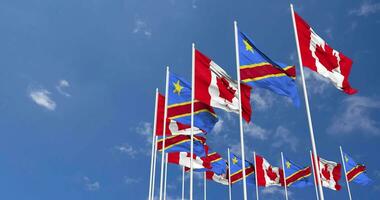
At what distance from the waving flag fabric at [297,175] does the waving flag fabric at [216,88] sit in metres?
18.8

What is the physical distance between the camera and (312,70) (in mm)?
14727

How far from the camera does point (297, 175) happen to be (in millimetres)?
34344

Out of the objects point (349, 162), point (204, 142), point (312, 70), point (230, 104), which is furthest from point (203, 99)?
point (349, 162)

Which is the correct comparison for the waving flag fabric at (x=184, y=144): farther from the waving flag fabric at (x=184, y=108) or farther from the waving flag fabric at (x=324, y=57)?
the waving flag fabric at (x=324, y=57)

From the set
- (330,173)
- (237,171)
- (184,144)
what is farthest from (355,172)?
(184,144)

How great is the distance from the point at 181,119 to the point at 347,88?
9.01 meters

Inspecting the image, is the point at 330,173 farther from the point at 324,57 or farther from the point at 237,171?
the point at 324,57

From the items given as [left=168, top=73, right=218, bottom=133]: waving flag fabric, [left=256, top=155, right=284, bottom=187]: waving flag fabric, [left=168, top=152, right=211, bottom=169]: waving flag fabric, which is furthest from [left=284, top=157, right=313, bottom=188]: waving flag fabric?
[left=168, top=73, right=218, bottom=133]: waving flag fabric

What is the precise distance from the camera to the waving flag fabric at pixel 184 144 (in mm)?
22500

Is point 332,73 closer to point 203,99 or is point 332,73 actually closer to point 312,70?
point 312,70

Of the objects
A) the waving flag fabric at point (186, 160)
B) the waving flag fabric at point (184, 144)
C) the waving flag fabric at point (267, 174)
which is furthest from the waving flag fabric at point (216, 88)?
the waving flag fabric at point (267, 174)

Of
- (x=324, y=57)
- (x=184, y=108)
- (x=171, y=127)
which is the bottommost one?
(x=324, y=57)

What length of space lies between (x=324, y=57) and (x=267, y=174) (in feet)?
63.8

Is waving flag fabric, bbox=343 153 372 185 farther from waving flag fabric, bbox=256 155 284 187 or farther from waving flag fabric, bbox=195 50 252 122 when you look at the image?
waving flag fabric, bbox=195 50 252 122
